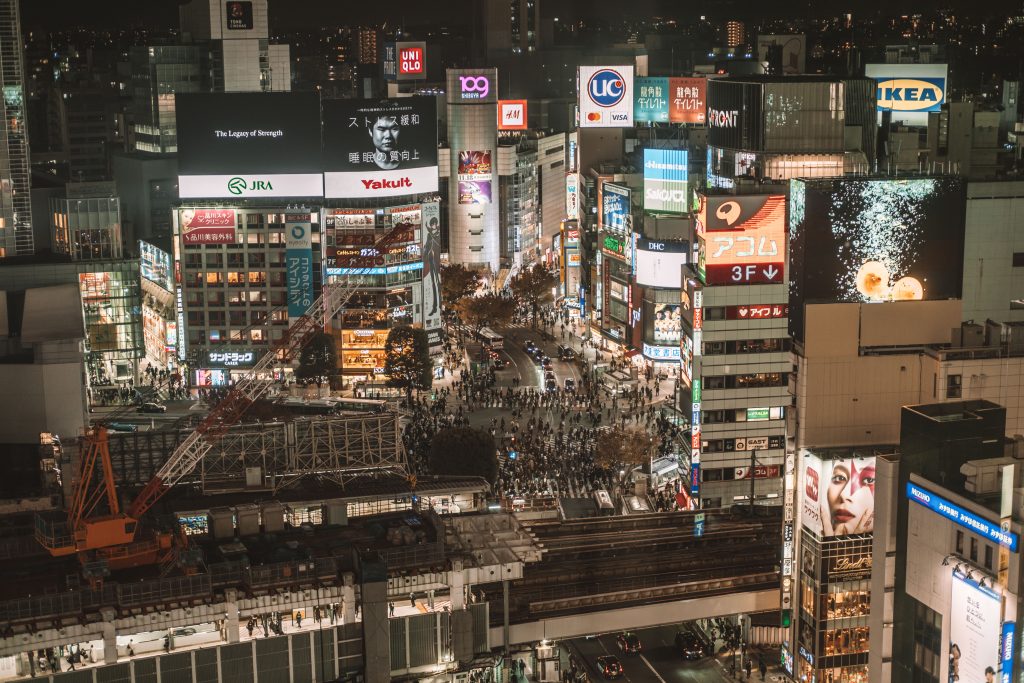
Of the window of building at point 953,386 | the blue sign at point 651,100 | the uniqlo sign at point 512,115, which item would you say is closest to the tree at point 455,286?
the blue sign at point 651,100

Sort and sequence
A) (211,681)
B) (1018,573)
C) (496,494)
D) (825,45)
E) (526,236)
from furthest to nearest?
1. (825,45)
2. (526,236)
3. (496,494)
4. (211,681)
5. (1018,573)

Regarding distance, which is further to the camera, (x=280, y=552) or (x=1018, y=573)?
(x=280, y=552)

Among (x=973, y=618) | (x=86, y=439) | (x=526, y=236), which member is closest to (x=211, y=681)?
(x=86, y=439)

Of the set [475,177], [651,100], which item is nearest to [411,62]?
[475,177]

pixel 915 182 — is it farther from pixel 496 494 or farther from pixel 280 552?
pixel 280 552

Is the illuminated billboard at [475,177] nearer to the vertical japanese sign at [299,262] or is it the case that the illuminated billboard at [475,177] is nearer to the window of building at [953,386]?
the vertical japanese sign at [299,262]
